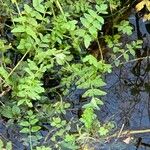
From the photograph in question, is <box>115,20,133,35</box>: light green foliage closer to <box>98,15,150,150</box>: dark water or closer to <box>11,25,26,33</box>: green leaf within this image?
<box>98,15,150,150</box>: dark water

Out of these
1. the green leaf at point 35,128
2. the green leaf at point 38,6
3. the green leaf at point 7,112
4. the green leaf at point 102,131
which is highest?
the green leaf at point 38,6

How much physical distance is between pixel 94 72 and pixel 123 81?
1.23ft

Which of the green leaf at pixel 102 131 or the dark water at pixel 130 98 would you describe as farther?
the dark water at pixel 130 98

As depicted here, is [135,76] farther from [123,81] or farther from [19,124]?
[19,124]

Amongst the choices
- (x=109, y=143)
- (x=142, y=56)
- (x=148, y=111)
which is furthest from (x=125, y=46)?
(x=109, y=143)

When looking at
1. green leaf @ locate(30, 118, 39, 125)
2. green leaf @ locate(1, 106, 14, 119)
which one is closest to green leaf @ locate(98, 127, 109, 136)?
green leaf @ locate(30, 118, 39, 125)

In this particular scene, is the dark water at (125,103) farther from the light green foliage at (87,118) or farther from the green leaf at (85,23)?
the green leaf at (85,23)

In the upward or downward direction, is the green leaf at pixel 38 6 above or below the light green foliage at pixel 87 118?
above

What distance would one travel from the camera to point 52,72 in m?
2.58

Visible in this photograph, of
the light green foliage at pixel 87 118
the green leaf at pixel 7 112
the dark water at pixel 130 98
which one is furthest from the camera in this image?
the dark water at pixel 130 98

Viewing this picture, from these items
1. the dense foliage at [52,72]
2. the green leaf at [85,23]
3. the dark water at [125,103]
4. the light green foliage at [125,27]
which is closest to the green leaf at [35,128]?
the dense foliage at [52,72]

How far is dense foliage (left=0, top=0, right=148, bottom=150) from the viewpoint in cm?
226

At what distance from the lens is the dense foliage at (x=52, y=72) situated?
89.1 inches

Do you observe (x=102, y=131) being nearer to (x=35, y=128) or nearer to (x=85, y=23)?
(x=35, y=128)
